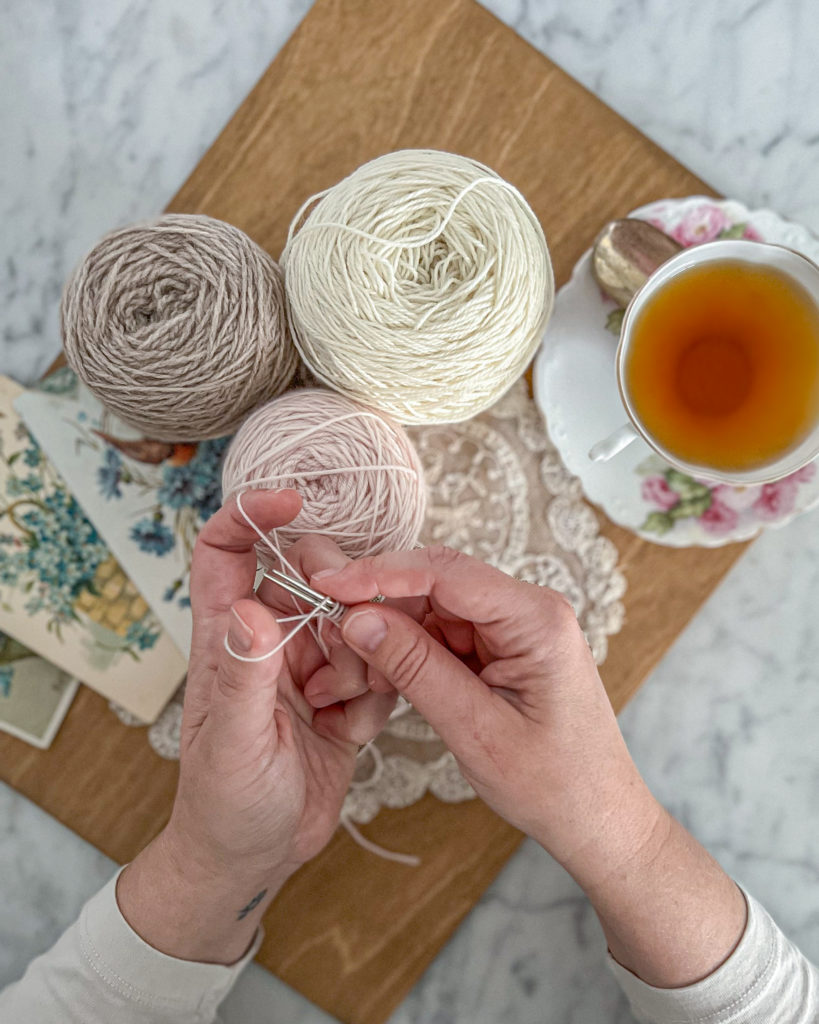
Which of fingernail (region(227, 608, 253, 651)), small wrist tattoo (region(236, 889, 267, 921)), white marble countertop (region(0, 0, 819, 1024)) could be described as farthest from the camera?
white marble countertop (region(0, 0, 819, 1024))

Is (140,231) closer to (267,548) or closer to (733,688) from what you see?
(267,548)

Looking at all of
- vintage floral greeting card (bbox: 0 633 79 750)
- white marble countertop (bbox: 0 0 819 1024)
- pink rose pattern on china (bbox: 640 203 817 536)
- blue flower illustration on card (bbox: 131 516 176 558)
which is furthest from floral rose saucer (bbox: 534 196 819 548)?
vintage floral greeting card (bbox: 0 633 79 750)

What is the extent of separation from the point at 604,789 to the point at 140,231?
531mm

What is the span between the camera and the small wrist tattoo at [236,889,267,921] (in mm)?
697

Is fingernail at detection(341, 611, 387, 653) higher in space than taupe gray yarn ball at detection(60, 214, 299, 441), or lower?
lower

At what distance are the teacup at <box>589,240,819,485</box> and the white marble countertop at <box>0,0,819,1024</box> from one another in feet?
0.68

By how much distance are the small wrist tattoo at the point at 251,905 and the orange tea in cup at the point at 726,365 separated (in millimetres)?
520

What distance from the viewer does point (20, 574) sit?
0.78 meters

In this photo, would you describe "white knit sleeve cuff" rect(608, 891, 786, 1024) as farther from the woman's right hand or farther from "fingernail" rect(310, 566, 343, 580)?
"fingernail" rect(310, 566, 343, 580)

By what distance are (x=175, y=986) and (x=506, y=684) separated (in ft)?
1.35

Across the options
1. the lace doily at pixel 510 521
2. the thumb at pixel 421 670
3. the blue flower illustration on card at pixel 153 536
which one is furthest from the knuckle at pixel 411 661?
the blue flower illustration on card at pixel 153 536

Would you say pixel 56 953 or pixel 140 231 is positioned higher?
pixel 140 231

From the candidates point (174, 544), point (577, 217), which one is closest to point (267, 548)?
point (174, 544)

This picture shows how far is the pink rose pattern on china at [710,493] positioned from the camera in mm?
714
